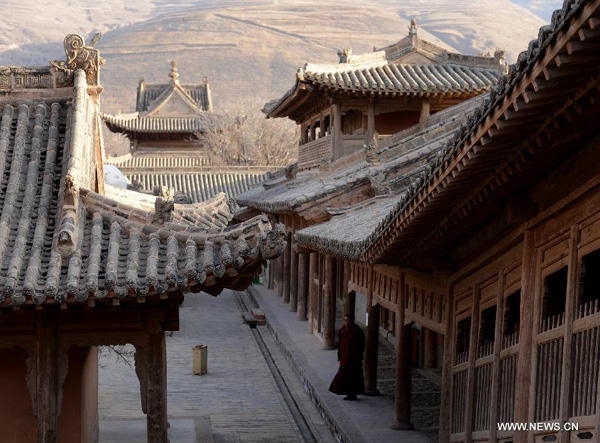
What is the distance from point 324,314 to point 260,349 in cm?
309

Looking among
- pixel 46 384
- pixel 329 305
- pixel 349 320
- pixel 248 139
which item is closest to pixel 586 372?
pixel 46 384

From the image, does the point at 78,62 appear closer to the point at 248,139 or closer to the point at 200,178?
the point at 200,178

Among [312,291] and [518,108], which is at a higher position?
[312,291]

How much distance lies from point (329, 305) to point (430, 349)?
2.48 m

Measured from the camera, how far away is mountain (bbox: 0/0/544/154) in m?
134

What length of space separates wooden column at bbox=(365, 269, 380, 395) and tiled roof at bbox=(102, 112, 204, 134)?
127 ft

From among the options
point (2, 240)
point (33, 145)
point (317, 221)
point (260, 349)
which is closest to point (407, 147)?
point (317, 221)

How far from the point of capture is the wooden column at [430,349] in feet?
62.8

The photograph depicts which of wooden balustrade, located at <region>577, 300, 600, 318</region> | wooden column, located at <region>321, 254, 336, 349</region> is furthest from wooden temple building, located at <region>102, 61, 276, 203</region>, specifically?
wooden balustrade, located at <region>577, 300, 600, 318</region>

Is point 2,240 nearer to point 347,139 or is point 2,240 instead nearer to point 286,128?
point 347,139

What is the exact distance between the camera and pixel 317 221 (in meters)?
20.6

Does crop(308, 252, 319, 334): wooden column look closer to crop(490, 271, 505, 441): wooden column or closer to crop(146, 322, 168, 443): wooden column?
crop(146, 322, 168, 443): wooden column

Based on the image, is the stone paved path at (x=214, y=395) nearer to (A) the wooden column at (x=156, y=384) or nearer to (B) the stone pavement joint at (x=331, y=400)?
(B) the stone pavement joint at (x=331, y=400)

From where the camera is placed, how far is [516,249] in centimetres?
866
